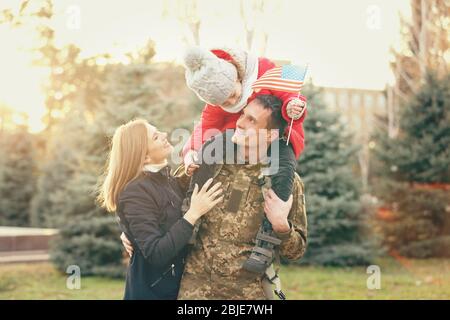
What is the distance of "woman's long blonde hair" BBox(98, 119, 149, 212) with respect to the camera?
3117 millimetres

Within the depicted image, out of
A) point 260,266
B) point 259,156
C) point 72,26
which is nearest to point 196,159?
point 259,156

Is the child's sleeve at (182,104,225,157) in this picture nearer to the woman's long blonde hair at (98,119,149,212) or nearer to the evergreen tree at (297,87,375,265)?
the woman's long blonde hair at (98,119,149,212)

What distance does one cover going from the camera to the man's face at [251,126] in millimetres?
3008

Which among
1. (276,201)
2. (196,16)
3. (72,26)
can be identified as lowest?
(276,201)

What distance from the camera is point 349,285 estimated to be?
10117 mm

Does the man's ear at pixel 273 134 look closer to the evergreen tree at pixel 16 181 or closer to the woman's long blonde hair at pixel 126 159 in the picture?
the woman's long blonde hair at pixel 126 159

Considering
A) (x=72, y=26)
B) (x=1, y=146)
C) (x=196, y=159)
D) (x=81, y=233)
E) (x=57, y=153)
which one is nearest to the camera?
(x=196, y=159)

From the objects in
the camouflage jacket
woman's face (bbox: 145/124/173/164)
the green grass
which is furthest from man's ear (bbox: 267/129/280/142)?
the green grass

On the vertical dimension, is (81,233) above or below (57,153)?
below

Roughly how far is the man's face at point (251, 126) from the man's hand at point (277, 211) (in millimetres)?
265

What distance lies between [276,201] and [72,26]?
243 inches

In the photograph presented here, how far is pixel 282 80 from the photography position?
3.04 metres

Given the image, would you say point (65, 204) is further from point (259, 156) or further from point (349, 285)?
point (259, 156)

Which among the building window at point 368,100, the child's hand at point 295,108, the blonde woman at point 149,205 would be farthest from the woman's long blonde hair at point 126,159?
the building window at point 368,100
